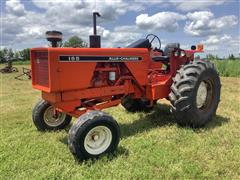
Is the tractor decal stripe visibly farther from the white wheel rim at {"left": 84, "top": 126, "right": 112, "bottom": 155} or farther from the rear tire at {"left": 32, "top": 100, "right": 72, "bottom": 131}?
the rear tire at {"left": 32, "top": 100, "right": 72, "bottom": 131}

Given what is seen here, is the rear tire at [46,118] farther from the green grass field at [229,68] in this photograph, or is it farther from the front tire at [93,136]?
the green grass field at [229,68]

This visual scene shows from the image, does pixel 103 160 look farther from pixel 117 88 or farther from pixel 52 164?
pixel 117 88

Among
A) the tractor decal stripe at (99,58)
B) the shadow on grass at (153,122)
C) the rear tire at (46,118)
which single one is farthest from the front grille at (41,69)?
the shadow on grass at (153,122)

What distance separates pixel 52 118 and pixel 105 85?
134 cm

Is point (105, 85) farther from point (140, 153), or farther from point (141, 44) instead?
point (140, 153)

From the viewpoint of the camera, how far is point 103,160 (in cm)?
440

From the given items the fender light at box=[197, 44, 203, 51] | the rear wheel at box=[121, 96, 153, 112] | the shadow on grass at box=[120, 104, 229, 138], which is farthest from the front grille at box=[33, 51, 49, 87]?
the fender light at box=[197, 44, 203, 51]

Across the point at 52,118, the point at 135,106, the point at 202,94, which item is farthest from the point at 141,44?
the point at 52,118

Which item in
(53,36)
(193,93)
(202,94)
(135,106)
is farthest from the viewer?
(135,106)

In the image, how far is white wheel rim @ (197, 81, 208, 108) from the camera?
613 cm

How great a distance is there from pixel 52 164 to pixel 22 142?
1184 millimetres

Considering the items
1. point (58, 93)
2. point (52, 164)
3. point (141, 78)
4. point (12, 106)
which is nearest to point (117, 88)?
point (141, 78)

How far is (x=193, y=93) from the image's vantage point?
5.68 meters

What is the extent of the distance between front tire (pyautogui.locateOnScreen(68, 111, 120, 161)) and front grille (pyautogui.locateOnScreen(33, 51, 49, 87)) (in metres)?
0.95
